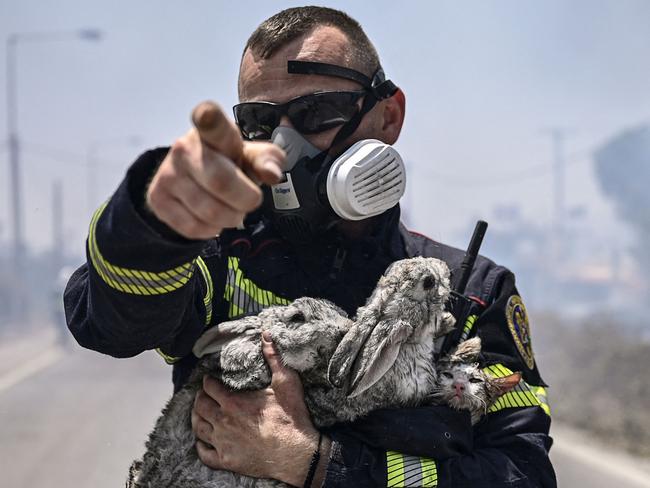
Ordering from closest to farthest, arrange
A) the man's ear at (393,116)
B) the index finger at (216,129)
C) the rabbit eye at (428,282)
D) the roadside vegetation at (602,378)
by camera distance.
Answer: the index finger at (216,129) < the rabbit eye at (428,282) < the man's ear at (393,116) < the roadside vegetation at (602,378)

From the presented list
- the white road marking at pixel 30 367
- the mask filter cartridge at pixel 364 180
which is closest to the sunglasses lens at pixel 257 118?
the mask filter cartridge at pixel 364 180

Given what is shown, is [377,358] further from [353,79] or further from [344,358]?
[353,79]

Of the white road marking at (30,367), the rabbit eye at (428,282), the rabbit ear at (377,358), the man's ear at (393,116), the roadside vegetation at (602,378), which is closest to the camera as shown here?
the rabbit ear at (377,358)

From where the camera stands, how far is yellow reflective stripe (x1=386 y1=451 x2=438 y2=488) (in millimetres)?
2447

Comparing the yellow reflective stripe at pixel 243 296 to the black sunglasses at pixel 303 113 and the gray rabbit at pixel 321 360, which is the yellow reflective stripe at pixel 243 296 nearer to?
the gray rabbit at pixel 321 360

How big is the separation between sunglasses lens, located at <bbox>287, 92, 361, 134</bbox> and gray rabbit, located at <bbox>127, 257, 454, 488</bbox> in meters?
0.75

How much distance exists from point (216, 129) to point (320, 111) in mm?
1499

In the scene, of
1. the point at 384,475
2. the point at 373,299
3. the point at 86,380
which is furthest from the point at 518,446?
the point at 86,380

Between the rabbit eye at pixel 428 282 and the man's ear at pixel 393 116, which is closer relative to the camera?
the rabbit eye at pixel 428 282

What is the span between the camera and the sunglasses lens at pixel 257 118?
302cm

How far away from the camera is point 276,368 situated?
2564mm

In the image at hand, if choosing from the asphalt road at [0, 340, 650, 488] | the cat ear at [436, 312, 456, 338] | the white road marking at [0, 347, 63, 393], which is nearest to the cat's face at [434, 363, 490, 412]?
the cat ear at [436, 312, 456, 338]

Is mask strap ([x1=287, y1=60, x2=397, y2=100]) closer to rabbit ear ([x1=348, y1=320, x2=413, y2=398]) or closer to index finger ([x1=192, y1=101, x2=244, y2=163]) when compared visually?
rabbit ear ([x1=348, y1=320, x2=413, y2=398])

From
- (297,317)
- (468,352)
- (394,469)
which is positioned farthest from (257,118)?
(394,469)
